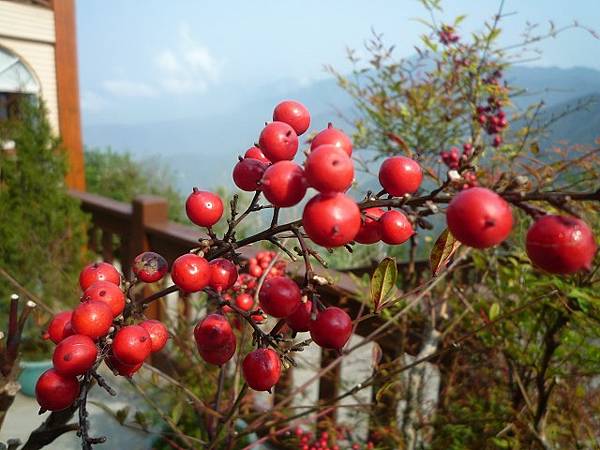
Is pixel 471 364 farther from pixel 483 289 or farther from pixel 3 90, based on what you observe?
pixel 3 90

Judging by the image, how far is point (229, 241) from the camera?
52 centimetres

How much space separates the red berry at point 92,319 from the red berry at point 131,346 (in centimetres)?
2

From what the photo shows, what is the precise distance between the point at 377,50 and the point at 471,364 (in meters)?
1.40

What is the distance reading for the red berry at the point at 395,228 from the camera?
1.47 feet

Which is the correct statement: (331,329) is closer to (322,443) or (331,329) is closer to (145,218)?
(322,443)

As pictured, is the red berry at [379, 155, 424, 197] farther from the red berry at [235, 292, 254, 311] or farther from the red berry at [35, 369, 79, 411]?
the red berry at [235, 292, 254, 311]

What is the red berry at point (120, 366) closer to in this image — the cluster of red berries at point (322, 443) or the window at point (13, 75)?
the cluster of red berries at point (322, 443)

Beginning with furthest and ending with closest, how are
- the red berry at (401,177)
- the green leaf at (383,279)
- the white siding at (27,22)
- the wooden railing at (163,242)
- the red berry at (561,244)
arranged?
the white siding at (27,22)
the wooden railing at (163,242)
the green leaf at (383,279)
the red berry at (401,177)
the red berry at (561,244)

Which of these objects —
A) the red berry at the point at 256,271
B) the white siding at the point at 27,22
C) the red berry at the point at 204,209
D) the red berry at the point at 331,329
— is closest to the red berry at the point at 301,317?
the red berry at the point at 331,329

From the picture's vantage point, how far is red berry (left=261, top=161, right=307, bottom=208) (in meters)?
0.41

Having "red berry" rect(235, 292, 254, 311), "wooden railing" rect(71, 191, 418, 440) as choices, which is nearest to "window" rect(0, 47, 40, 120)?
"wooden railing" rect(71, 191, 418, 440)

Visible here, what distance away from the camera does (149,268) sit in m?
0.56

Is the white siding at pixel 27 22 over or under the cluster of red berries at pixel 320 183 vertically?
over

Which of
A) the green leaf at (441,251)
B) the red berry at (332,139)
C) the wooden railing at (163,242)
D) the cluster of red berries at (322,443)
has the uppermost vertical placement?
the red berry at (332,139)
